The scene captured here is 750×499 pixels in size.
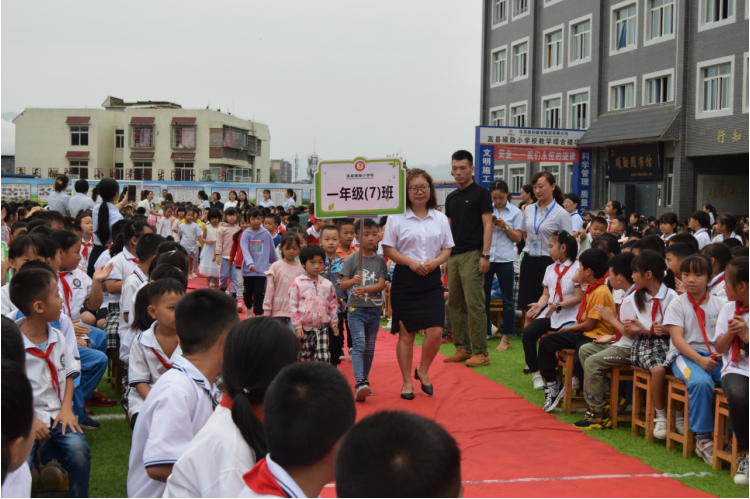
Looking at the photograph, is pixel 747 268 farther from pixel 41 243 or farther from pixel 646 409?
pixel 41 243

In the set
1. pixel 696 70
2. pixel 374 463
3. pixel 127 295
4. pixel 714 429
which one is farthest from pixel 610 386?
pixel 696 70

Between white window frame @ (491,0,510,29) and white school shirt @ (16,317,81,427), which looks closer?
white school shirt @ (16,317,81,427)

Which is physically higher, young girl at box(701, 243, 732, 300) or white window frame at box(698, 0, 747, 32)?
white window frame at box(698, 0, 747, 32)

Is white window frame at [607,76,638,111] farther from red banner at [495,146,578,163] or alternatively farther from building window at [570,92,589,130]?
red banner at [495,146,578,163]

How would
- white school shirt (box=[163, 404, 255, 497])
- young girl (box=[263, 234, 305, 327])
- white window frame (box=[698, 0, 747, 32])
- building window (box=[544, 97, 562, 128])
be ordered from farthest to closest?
building window (box=[544, 97, 562, 128])
white window frame (box=[698, 0, 747, 32])
young girl (box=[263, 234, 305, 327])
white school shirt (box=[163, 404, 255, 497])

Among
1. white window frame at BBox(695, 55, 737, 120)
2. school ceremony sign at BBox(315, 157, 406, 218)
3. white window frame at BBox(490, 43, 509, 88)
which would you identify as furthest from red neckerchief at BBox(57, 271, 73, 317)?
white window frame at BBox(490, 43, 509, 88)

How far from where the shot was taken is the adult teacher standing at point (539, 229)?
24.0 feet

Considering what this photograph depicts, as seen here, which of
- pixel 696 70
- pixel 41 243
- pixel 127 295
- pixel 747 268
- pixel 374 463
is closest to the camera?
pixel 374 463

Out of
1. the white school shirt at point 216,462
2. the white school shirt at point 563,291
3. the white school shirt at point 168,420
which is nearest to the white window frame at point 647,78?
the white school shirt at point 563,291

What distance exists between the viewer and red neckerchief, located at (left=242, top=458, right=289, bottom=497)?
5.34ft

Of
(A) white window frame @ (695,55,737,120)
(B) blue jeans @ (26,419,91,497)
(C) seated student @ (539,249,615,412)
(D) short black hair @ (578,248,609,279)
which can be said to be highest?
(A) white window frame @ (695,55,737,120)

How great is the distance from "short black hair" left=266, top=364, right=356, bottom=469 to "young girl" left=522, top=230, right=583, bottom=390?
464 cm

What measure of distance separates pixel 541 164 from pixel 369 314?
77.2 ft

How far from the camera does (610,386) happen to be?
5254 millimetres
